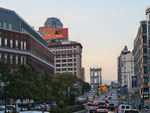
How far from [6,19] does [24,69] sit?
47.5 metres

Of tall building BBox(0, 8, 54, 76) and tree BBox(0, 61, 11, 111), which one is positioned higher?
tall building BBox(0, 8, 54, 76)

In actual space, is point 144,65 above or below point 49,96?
above

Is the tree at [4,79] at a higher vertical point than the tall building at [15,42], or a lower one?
lower

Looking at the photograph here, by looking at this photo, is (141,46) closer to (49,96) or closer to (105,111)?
(49,96)

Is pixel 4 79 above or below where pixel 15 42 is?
below

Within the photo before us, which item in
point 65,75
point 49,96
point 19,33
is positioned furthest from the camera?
point 65,75

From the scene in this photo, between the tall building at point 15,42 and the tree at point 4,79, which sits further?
the tall building at point 15,42

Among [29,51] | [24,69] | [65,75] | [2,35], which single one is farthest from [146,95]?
[65,75]

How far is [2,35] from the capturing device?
86750 mm

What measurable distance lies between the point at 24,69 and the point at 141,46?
6124cm

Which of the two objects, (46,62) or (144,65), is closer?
(144,65)

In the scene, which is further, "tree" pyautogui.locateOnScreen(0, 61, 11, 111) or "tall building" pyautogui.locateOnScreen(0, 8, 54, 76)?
"tall building" pyautogui.locateOnScreen(0, 8, 54, 76)

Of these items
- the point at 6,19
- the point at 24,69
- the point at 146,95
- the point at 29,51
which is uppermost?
the point at 6,19

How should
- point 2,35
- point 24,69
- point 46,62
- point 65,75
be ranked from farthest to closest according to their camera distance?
point 65,75 → point 46,62 → point 2,35 → point 24,69
